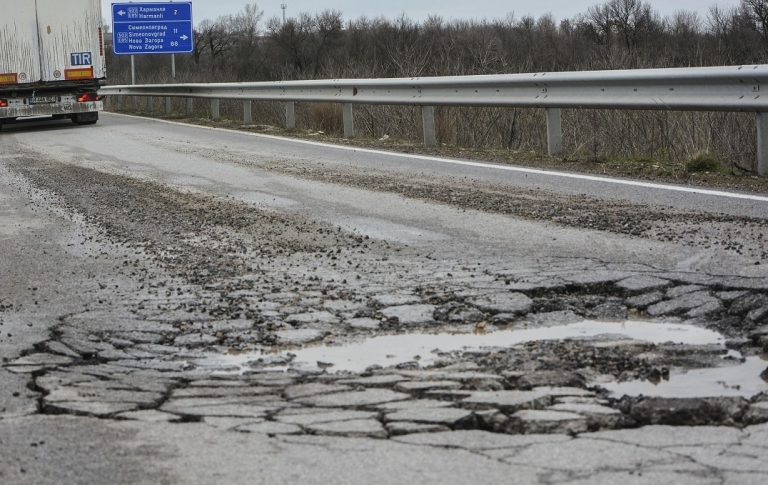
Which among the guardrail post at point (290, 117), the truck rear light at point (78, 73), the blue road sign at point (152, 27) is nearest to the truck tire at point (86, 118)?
the truck rear light at point (78, 73)

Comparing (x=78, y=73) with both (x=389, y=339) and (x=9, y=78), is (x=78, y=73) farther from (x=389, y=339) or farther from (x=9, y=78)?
(x=389, y=339)

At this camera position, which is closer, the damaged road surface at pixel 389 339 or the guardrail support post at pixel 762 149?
the damaged road surface at pixel 389 339

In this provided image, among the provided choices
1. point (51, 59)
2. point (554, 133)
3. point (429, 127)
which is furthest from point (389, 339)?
point (51, 59)

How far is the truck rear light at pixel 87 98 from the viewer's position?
22.0 metres

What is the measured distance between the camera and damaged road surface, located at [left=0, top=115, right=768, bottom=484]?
2930mm

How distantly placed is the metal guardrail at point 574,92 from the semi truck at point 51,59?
6829 millimetres

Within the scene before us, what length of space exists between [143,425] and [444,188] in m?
5.80

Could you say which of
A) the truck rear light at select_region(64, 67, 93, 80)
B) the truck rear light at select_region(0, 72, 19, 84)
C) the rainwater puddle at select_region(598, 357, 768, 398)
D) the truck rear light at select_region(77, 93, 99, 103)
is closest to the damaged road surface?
the rainwater puddle at select_region(598, 357, 768, 398)

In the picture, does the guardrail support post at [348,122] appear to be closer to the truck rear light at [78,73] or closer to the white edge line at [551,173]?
the white edge line at [551,173]

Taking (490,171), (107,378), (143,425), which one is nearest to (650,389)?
(143,425)

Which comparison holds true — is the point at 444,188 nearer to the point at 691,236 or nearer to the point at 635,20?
the point at 691,236

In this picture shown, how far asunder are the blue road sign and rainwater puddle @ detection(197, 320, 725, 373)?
31.7m

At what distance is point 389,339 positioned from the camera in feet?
14.1

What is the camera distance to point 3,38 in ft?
70.9
